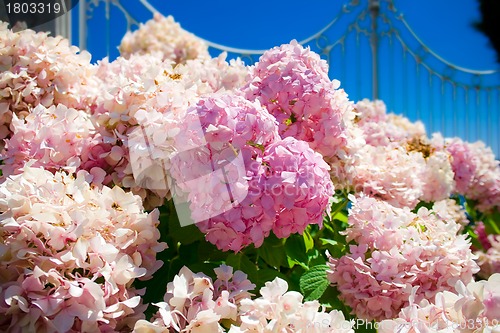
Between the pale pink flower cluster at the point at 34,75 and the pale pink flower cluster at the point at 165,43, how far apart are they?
1.23 m

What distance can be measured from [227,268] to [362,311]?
0.24 meters

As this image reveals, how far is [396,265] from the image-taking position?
0.77 metres

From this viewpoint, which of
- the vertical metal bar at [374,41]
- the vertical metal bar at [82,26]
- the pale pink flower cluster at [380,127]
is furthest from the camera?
the vertical metal bar at [374,41]

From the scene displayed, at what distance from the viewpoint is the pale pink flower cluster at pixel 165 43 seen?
2.24 metres

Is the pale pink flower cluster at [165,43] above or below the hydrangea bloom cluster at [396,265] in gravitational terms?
above

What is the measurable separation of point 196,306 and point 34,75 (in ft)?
1.88

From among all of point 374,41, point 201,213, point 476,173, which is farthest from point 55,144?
point 374,41

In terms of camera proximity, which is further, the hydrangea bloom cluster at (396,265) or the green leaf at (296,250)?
the green leaf at (296,250)

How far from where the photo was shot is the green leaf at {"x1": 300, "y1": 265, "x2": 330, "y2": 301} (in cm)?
81

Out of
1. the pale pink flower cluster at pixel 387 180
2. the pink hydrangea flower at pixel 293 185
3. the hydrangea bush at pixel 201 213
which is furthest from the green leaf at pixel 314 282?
the pale pink flower cluster at pixel 387 180

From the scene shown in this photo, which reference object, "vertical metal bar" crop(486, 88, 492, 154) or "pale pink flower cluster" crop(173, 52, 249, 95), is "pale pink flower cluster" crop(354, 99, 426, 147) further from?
"vertical metal bar" crop(486, 88, 492, 154)

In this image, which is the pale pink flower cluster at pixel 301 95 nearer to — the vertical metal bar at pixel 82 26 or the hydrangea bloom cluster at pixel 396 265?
the hydrangea bloom cluster at pixel 396 265

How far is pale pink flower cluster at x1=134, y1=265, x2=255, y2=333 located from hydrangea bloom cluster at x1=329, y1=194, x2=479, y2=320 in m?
0.21

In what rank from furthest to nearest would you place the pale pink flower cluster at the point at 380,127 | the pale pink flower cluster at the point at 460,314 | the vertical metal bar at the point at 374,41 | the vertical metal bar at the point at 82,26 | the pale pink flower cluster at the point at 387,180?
the vertical metal bar at the point at 374,41
the vertical metal bar at the point at 82,26
the pale pink flower cluster at the point at 380,127
the pale pink flower cluster at the point at 387,180
the pale pink flower cluster at the point at 460,314
